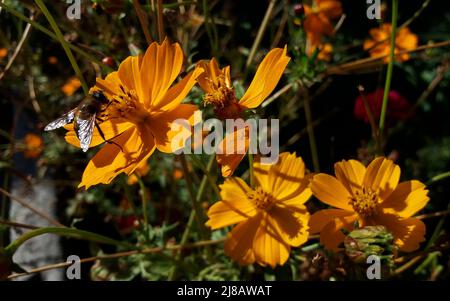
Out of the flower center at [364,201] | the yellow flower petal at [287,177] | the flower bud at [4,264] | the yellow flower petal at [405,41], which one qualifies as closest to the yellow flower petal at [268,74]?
the yellow flower petal at [287,177]

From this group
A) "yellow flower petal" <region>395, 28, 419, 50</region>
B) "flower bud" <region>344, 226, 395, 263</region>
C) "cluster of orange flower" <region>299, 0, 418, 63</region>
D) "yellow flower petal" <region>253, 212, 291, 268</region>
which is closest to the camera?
"flower bud" <region>344, 226, 395, 263</region>

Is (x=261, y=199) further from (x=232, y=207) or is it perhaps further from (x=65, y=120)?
(x=65, y=120)

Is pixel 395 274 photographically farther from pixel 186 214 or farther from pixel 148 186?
pixel 148 186

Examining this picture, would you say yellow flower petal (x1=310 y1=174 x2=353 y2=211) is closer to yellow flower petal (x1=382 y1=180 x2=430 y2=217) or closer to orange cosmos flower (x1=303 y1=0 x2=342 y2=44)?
yellow flower petal (x1=382 y1=180 x2=430 y2=217)

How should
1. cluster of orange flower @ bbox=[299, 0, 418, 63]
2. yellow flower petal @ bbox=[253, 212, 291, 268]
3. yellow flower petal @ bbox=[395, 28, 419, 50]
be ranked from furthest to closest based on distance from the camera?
yellow flower petal @ bbox=[395, 28, 419, 50]
cluster of orange flower @ bbox=[299, 0, 418, 63]
yellow flower petal @ bbox=[253, 212, 291, 268]

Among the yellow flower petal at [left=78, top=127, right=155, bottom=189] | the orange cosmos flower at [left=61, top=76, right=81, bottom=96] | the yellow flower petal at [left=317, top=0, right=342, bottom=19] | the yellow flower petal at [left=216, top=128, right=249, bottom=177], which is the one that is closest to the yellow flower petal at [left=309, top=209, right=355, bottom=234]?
the yellow flower petal at [left=216, top=128, right=249, bottom=177]

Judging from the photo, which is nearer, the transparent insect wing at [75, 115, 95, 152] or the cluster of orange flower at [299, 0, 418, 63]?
the transparent insect wing at [75, 115, 95, 152]

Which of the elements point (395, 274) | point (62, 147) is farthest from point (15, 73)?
point (395, 274)
